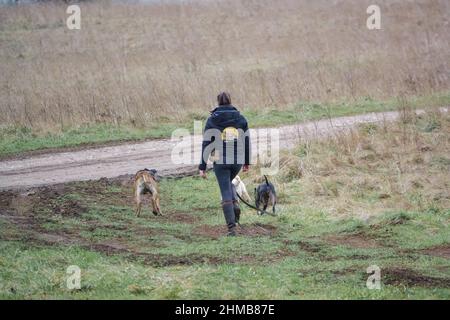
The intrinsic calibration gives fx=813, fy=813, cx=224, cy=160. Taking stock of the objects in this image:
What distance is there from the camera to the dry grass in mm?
14211

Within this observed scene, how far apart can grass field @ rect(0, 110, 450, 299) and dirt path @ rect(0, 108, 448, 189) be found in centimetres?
108

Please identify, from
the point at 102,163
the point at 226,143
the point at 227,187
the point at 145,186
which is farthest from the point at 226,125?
the point at 102,163

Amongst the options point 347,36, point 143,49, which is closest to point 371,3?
point 347,36

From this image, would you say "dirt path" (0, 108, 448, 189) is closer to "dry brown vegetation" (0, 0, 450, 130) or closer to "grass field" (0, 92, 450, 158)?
"grass field" (0, 92, 450, 158)

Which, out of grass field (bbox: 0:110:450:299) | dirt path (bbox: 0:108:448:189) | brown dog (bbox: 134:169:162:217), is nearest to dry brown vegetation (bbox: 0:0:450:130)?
dirt path (bbox: 0:108:448:189)

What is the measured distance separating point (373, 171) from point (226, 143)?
5.56 metres

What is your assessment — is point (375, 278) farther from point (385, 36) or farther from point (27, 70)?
point (385, 36)

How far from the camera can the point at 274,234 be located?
41.0 ft

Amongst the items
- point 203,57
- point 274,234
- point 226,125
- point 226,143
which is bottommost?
point 274,234

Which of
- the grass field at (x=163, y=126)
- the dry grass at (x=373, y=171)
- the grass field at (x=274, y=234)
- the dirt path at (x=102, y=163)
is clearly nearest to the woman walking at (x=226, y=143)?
the grass field at (x=274, y=234)

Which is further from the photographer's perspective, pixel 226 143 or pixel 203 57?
pixel 203 57

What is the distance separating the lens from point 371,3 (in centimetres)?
4125

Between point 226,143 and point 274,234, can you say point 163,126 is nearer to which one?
point 274,234

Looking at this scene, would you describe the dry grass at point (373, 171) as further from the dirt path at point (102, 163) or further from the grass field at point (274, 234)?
the dirt path at point (102, 163)
